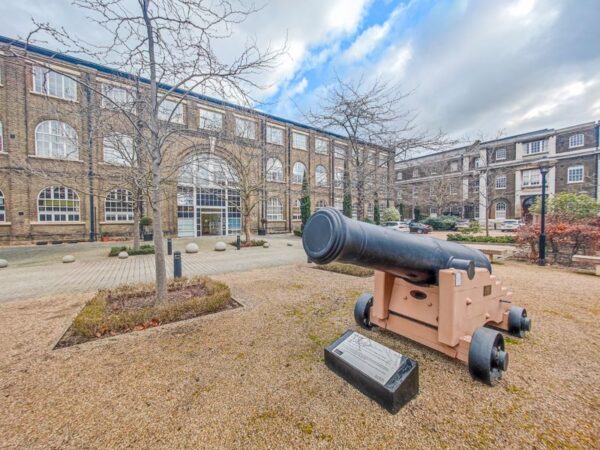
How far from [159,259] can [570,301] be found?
312 inches

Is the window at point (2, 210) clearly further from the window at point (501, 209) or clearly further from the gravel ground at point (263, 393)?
the window at point (501, 209)

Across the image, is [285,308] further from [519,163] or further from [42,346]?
[519,163]

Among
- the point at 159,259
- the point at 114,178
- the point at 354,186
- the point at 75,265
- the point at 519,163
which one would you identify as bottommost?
the point at 75,265

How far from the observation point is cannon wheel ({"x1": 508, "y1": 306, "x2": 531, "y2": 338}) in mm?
3420

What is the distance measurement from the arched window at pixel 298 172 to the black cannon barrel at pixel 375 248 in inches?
1024

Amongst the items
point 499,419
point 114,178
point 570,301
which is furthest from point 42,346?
point 114,178

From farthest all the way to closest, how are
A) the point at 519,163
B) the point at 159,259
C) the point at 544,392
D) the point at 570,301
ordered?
the point at 519,163 < the point at 570,301 < the point at 159,259 < the point at 544,392

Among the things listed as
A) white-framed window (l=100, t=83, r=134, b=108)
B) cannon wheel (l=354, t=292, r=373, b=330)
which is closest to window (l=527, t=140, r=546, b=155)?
cannon wheel (l=354, t=292, r=373, b=330)

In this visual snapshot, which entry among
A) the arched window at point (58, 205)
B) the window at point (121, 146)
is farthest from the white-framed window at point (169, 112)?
the arched window at point (58, 205)

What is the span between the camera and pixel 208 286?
5.61 metres

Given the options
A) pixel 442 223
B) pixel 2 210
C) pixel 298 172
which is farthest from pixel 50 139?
pixel 442 223

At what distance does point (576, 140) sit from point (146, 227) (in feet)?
157

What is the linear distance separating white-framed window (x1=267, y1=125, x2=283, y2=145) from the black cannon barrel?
2526cm

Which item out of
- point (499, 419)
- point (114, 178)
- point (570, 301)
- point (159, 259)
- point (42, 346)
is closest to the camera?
point (499, 419)
